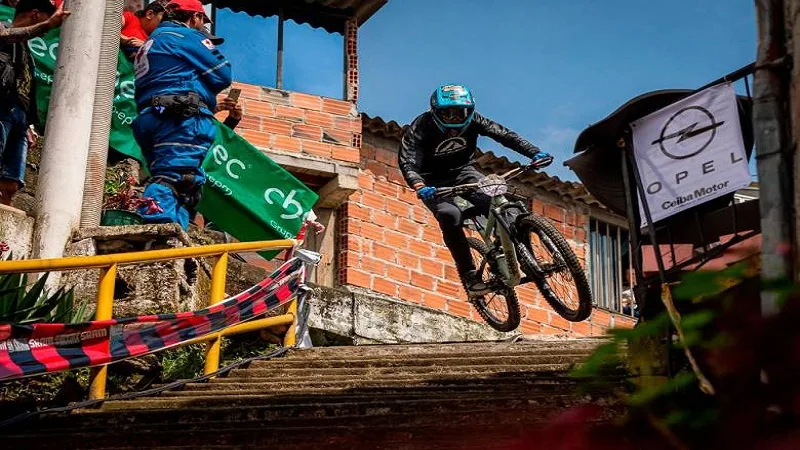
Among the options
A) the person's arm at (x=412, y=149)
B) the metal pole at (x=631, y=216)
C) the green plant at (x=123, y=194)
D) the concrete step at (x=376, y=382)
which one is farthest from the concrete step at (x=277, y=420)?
the person's arm at (x=412, y=149)

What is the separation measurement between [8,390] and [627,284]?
15.0m

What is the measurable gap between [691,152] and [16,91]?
5.49 m

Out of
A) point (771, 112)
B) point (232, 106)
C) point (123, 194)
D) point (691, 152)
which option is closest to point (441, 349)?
point (691, 152)

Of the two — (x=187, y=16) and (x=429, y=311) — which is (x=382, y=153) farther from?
(x=187, y=16)

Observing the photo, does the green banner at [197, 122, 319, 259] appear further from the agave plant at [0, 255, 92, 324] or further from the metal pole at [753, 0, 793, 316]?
the metal pole at [753, 0, 793, 316]

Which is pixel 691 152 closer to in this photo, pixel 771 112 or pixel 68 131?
pixel 771 112

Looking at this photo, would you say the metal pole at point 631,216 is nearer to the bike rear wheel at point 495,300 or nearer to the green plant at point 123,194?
the bike rear wheel at point 495,300

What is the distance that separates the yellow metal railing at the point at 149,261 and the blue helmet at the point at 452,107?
5.12ft

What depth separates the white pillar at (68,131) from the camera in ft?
33.8

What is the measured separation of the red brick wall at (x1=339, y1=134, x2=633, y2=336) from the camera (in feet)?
62.2

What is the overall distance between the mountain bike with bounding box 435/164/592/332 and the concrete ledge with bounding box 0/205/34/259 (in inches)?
123

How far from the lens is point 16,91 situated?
9.83 m

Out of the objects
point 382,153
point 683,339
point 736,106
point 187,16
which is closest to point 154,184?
point 187,16

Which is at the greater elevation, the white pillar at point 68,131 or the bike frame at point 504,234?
the white pillar at point 68,131
